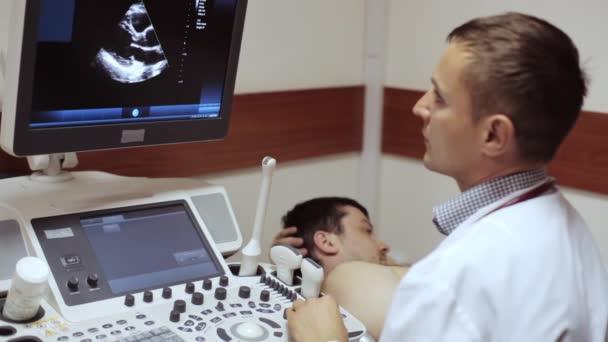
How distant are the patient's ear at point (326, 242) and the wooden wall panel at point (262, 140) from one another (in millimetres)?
354

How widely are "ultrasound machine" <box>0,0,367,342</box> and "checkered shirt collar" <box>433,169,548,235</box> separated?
37 cm

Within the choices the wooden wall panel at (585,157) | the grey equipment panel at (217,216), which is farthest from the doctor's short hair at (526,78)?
the wooden wall panel at (585,157)

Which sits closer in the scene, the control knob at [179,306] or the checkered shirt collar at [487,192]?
the checkered shirt collar at [487,192]

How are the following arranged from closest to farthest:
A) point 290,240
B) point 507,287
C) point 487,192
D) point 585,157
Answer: point 507,287 → point 487,192 → point 290,240 → point 585,157

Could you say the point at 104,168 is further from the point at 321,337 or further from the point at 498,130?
the point at 498,130

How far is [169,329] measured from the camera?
1328mm

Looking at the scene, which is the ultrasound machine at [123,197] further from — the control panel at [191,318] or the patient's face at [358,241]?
the patient's face at [358,241]

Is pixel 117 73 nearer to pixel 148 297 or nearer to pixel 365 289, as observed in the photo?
pixel 148 297

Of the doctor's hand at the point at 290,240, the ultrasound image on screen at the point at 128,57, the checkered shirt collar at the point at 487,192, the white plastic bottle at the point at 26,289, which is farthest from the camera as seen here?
the doctor's hand at the point at 290,240

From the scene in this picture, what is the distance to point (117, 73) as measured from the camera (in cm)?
148

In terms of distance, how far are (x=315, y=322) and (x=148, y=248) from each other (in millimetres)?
381

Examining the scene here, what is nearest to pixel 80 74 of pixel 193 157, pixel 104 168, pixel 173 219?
pixel 173 219

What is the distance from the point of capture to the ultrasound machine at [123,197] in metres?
1.32

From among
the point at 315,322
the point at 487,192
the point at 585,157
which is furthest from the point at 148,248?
the point at 585,157
